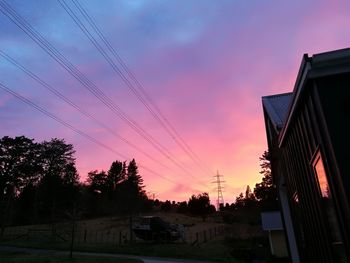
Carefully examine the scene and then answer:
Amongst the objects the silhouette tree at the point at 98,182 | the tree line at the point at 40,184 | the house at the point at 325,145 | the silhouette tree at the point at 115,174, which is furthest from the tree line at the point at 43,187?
the house at the point at 325,145

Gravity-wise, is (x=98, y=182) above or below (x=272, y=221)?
above

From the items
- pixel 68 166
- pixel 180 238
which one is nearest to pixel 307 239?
pixel 180 238

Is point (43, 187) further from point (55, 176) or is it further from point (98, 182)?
point (98, 182)

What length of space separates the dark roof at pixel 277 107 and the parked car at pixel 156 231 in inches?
909

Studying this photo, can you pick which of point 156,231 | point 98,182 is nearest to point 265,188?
point 156,231

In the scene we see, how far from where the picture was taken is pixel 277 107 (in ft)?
33.6

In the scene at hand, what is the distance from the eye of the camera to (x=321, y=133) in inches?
175

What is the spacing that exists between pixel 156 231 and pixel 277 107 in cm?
2451

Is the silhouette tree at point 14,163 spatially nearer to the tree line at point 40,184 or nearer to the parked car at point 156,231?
the tree line at point 40,184

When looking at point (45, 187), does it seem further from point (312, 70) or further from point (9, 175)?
point (312, 70)

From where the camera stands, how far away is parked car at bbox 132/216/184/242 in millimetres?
31656

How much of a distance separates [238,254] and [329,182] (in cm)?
2299

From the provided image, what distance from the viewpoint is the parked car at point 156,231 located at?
1246 inches

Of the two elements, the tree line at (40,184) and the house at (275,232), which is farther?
the tree line at (40,184)
